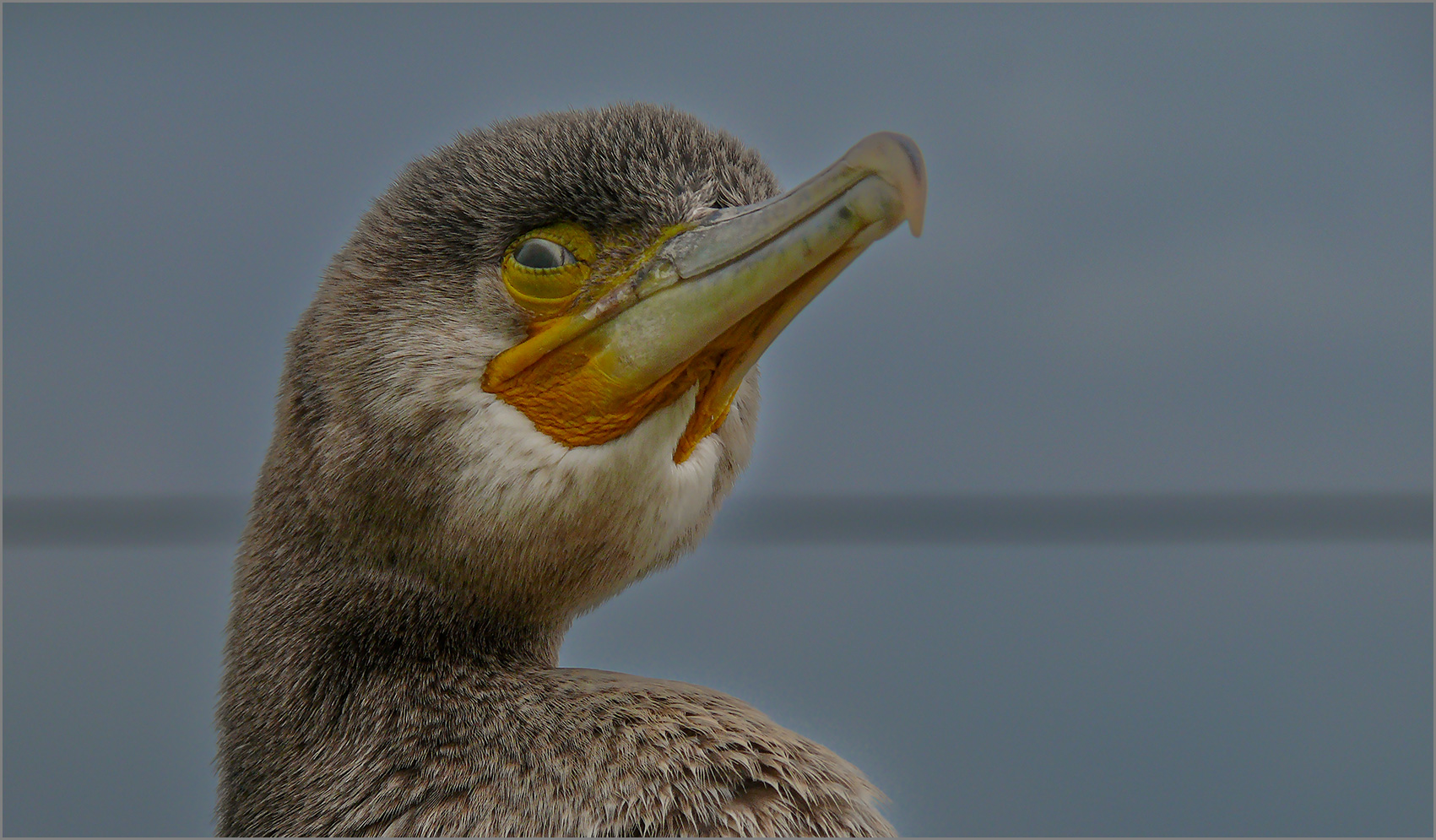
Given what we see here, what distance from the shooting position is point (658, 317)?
1.54 m

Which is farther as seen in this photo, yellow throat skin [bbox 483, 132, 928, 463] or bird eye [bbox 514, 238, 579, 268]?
bird eye [bbox 514, 238, 579, 268]

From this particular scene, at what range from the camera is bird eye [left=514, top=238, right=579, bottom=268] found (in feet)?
5.22

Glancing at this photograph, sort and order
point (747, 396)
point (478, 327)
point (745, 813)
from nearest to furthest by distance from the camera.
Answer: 1. point (745, 813)
2. point (478, 327)
3. point (747, 396)

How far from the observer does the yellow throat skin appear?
144 centimetres

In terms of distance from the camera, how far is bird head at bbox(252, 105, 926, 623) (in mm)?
1539

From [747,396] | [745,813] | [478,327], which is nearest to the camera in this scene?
[745,813]

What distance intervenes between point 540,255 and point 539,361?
6.6 inches

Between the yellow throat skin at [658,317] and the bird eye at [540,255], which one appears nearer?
→ the yellow throat skin at [658,317]

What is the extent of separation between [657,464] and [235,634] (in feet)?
2.92

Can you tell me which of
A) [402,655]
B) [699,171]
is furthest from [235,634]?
[699,171]

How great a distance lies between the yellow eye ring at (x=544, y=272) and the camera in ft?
5.22

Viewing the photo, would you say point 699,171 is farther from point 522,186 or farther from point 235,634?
point 235,634

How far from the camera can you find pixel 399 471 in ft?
5.08

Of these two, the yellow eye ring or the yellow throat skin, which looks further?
the yellow eye ring
